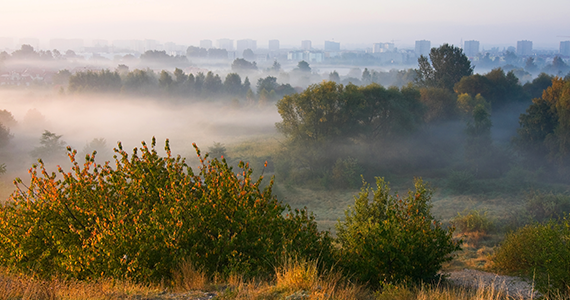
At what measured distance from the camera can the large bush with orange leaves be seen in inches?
274

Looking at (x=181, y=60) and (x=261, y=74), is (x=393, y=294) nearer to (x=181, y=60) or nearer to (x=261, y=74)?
(x=261, y=74)

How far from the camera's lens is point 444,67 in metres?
57.8

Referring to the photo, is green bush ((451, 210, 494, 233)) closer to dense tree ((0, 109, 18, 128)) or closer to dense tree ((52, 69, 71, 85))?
dense tree ((0, 109, 18, 128))

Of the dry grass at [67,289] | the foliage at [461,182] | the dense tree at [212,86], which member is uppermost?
the dense tree at [212,86]

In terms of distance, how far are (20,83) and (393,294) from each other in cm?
12349

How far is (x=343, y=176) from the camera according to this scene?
119 feet

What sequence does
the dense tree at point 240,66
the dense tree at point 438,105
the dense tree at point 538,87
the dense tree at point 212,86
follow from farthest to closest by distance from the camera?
the dense tree at point 240,66 < the dense tree at point 212,86 < the dense tree at point 538,87 < the dense tree at point 438,105

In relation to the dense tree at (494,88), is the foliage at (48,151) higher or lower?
lower

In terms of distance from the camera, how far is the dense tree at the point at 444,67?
2272 inches

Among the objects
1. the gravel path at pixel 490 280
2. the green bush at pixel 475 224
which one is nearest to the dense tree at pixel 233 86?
the green bush at pixel 475 224

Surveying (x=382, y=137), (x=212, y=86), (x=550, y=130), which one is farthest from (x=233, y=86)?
(x=550, y=130)

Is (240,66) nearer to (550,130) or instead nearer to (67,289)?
(550,130)

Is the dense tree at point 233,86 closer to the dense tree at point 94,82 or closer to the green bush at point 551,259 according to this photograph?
the dense tree at point 94,82

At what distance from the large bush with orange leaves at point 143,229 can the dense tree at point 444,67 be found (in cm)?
5445
